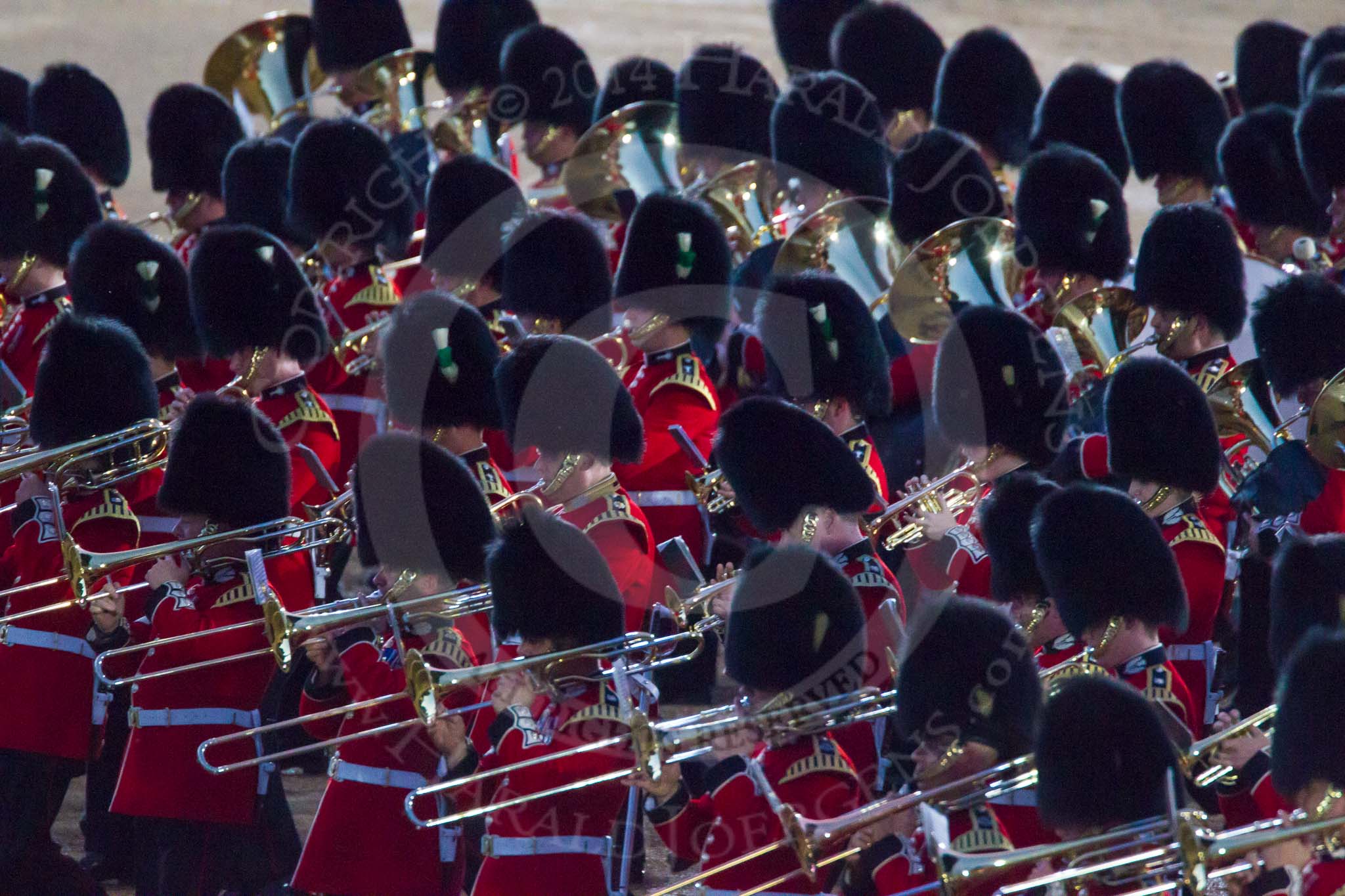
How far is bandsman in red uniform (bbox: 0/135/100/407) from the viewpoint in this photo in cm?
645

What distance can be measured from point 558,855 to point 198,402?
1512 mm

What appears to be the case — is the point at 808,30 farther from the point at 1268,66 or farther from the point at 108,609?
the point at 108,609

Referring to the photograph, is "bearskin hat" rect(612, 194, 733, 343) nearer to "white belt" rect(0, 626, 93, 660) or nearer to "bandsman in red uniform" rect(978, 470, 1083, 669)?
"bandsman in red uniform" rect(978, 470, 1083, 669)

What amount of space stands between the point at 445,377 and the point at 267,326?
796 millimetres

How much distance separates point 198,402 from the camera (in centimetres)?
502

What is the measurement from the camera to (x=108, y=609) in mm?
4934

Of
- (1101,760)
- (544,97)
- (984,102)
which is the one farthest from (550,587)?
(984,102)

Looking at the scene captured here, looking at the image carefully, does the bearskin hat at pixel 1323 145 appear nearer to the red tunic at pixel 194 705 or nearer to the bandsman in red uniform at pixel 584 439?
the bandsman in red uniform at pixel 584 439

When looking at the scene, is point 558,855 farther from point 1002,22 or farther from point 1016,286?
point 1002,22

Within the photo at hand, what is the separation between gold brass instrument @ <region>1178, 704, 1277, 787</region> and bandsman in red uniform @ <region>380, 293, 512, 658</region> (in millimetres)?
1827

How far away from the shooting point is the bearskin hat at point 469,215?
22.2ft

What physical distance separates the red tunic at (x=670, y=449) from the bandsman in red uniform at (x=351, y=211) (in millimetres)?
1297

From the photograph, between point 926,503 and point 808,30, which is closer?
point 926,503

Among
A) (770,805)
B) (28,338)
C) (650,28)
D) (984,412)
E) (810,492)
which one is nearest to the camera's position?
(770,805)
